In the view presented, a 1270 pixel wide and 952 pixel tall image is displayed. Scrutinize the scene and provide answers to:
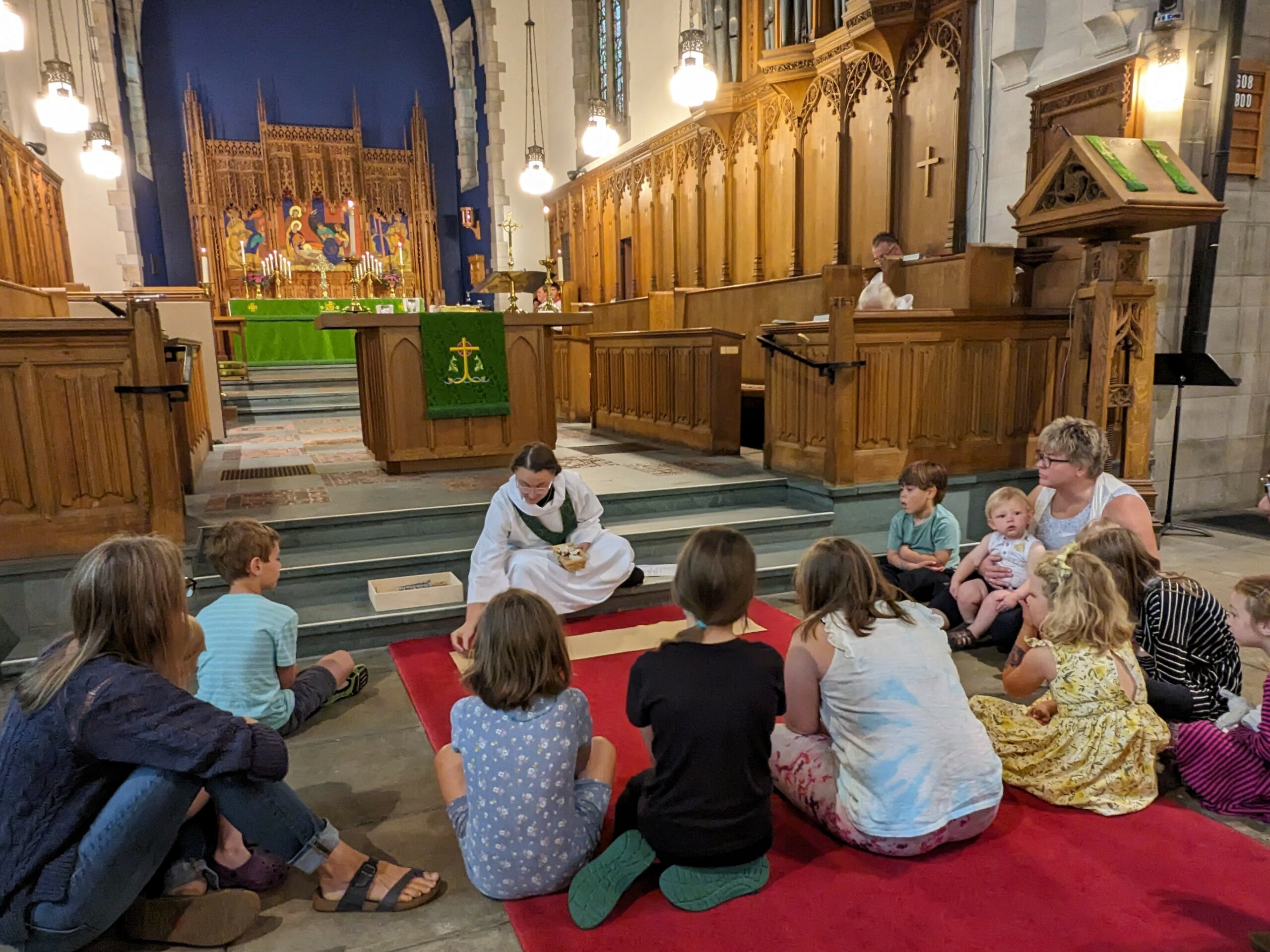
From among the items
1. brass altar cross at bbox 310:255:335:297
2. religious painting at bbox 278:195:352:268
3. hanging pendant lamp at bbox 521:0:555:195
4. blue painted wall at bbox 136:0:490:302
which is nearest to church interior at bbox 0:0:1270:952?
blue painted wall at bbox 136:0:490:302

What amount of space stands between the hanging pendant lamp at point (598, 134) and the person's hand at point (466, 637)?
26.4 feet

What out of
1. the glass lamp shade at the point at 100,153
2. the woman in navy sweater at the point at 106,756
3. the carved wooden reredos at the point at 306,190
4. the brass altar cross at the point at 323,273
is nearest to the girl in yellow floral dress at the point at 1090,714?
the woman in navy sweater at the point at 106,756

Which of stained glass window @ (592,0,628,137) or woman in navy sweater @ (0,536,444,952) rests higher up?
stained glass window @ (592,0,628,137)

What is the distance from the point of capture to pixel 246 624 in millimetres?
2854

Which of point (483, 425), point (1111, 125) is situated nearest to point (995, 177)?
point (1111, 125)

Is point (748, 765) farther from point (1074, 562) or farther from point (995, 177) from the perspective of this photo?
point (995, 177)

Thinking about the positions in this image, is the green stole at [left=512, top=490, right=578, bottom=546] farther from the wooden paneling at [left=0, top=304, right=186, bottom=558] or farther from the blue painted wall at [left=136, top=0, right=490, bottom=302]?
the blue painted wall at [left=136, top=0, right=490, bottom=302]

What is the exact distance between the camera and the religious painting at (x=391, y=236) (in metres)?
15.9

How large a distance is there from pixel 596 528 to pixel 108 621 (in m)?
2.63

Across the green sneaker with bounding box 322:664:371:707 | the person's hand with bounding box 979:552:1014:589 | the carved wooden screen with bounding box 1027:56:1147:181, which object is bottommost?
the green sneaker with bounding box 322:664:371:707

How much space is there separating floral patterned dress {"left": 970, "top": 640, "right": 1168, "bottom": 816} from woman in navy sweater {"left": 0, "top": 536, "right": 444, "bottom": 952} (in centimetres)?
210

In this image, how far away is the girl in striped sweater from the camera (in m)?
2.42

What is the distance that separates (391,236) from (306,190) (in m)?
1.61

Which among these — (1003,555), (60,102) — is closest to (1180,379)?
(1003,555)
